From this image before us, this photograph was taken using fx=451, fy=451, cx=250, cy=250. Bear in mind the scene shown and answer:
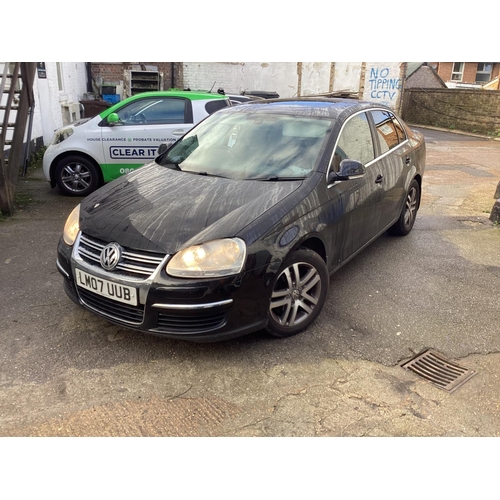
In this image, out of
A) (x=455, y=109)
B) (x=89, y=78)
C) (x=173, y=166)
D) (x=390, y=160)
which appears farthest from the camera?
(x=455, y=109)

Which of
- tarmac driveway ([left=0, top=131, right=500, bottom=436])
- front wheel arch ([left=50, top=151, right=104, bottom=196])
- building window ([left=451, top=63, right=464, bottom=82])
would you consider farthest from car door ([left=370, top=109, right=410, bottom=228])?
building window ([left=451, top=63, right=464, bottom=82])

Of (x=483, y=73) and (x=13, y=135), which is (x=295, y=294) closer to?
(x=13, y=135)

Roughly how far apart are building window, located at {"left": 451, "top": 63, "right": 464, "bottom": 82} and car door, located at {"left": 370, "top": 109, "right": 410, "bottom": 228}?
2936cm

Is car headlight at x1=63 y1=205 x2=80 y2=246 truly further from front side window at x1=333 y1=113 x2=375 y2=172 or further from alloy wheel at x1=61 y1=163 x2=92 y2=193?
alloy wheel at x1=61 y1=163 x2=92 y2=193

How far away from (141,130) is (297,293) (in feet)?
14.9

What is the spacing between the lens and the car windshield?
3.66 meters

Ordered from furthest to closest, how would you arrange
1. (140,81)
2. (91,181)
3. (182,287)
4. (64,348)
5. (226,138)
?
(140,81) < (91,181) < (226,138) < (64,348) < (182,287)

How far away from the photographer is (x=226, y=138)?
13.5 feet

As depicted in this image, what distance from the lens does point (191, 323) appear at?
9.60 ft

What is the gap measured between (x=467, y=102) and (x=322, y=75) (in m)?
7.11

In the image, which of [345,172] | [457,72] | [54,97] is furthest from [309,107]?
[457,72]

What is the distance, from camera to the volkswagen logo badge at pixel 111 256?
292 cm

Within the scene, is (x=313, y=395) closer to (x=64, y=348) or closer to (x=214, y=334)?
(x=214, y=334)
